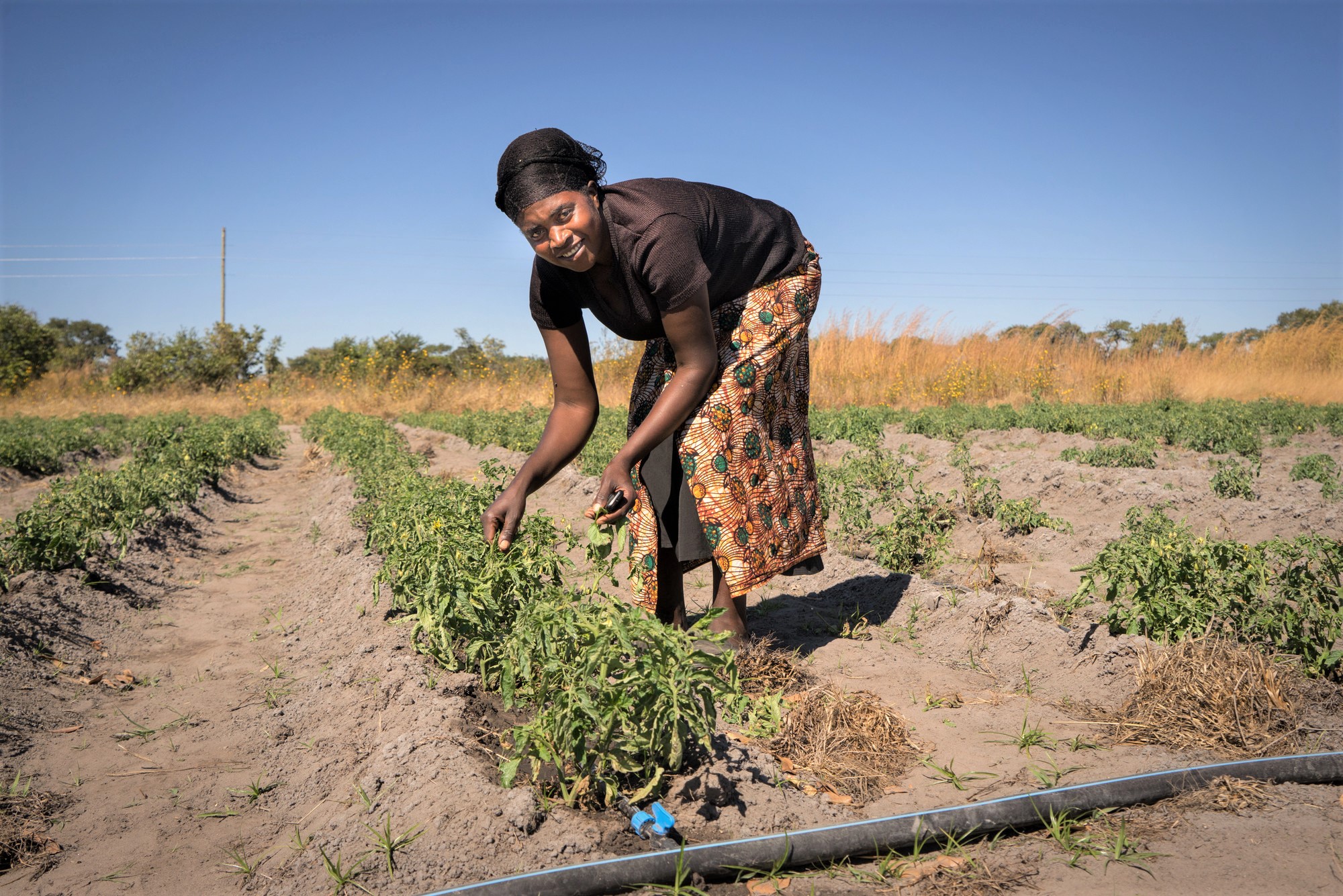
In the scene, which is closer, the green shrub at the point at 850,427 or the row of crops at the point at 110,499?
the row of crops at the point at 110,499

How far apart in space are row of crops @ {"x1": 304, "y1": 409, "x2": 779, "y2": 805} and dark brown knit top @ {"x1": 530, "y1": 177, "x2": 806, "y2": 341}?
0.70 metres

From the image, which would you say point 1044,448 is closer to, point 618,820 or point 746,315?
point 746,315

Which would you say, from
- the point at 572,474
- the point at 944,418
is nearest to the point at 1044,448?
the point at 944,418

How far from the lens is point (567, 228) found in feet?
7.31

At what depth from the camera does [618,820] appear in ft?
6.45

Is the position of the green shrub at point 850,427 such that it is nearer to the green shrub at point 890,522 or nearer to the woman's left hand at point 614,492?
the green shrub at point 890,522

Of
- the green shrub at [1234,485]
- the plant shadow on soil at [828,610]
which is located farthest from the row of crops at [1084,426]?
the plant shadow on soil at [828,610]

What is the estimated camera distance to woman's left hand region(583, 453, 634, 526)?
215cm

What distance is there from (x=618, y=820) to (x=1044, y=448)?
322 inches

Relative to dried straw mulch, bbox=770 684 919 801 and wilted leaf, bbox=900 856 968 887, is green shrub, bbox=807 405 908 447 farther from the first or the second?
wilted leaf, bbox=900 856 968 887

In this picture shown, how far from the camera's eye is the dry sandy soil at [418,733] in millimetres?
1877

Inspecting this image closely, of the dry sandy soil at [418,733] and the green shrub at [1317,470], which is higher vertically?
the green shrub at [1317,470]

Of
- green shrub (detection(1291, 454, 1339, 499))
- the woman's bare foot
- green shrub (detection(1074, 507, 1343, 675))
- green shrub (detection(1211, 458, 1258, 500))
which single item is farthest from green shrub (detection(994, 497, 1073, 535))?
the woman's bare foot

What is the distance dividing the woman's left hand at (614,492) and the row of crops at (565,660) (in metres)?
0.10
